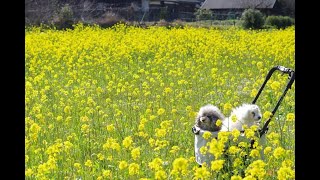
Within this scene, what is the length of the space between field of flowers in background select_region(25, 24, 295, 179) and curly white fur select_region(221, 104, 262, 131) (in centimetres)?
9

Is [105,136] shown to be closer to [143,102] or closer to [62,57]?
[143,102]

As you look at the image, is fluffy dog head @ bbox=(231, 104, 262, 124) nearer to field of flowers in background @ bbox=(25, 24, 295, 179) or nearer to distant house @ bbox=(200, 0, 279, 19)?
field of flowers in background @ bbox=(25, 24, 295, 179)

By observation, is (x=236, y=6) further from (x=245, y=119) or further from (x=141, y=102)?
(x=245, y=119)

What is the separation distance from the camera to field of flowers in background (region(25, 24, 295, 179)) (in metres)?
3.53

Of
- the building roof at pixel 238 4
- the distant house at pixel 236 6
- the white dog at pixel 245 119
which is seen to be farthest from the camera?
the building roof at pixel 238 4

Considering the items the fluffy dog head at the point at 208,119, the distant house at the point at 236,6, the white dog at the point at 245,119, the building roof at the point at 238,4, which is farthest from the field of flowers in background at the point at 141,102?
the building roof at the point at 238,4

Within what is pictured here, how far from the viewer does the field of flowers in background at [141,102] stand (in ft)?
11.6

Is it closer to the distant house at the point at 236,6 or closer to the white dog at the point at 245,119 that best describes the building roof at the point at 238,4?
A: the distant house at the point at 236,6

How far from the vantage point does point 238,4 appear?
A: 37125mm

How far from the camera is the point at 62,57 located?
10.8m

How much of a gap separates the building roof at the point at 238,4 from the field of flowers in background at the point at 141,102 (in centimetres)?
2000

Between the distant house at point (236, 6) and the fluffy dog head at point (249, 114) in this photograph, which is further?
the distant house at point (236, 6)
